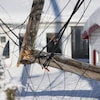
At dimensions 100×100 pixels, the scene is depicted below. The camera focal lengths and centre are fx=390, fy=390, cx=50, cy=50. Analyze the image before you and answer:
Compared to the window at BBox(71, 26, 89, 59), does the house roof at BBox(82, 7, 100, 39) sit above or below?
above

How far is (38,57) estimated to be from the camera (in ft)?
22.1

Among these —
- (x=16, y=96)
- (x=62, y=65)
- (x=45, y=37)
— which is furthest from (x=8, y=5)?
(x=62, y=65)

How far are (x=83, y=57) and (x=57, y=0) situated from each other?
10.1 feet

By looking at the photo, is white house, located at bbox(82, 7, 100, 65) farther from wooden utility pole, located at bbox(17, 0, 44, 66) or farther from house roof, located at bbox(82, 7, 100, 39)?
wooden utility pole, located at bbox(17, 0, 44, 66)

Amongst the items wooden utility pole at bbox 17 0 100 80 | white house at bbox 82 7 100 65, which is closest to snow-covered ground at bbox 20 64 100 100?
white house at bbox 82 7 100 65

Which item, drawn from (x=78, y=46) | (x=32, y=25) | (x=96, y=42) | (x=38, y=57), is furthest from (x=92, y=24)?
(x=78, y=46)

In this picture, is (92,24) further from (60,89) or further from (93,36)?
(60,89)

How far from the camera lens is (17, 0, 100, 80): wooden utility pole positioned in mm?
6309

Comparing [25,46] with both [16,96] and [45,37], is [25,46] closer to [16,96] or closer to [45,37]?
[16,96]

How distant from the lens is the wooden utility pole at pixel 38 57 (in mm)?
6309

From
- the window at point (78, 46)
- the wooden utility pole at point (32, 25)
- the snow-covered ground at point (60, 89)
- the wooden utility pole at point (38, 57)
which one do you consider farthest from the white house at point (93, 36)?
the wooden utility pole at point (32, 25)

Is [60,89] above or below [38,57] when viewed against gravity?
below

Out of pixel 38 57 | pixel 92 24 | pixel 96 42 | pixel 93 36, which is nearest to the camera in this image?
pixel 38 57

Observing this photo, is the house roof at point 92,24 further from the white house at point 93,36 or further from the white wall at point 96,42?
the white wall at point 96,42
